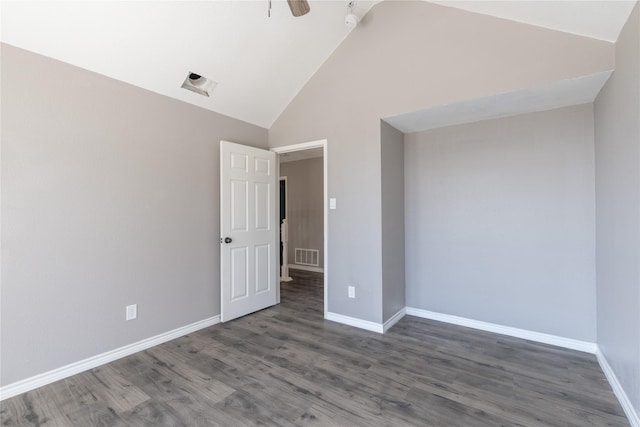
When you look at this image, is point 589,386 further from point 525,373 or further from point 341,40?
point 341,40

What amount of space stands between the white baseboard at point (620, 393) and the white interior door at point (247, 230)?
10.3ft

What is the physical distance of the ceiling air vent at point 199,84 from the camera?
9.26 feet

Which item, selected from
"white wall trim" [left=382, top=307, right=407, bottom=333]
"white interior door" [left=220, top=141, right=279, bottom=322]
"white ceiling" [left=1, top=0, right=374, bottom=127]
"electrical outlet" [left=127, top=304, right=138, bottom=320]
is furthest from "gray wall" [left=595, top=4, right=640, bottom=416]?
"electrical outlet" [left=127, top=304, right=138, bottom=320]

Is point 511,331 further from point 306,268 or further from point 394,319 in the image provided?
point 306,268

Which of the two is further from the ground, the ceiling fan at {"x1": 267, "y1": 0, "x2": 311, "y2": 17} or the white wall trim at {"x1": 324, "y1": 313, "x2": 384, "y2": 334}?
the ceiling fan at {"x1": 267, "y1": 0, "x2": 311, "y2": 17}

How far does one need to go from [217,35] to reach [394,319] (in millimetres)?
3255

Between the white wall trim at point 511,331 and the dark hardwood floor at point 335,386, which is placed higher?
the white wall trim at point 511,331

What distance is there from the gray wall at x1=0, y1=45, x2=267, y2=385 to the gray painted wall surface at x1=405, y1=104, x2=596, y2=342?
2.44 meters

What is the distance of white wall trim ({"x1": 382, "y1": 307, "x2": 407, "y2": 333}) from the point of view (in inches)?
118

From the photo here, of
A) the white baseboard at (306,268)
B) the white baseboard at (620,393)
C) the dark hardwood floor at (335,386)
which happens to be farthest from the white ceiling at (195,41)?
the white baseboard at (620,393)

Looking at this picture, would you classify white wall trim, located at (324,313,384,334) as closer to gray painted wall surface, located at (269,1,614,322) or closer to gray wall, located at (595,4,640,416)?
gray painted wall surface, located at (269,1,614,322)

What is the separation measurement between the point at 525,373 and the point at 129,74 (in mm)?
3933

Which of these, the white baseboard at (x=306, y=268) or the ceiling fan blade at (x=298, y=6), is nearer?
the ceiling fan blade at (x=298, y=6)

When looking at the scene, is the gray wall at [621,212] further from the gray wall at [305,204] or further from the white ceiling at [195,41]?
the gray wall at [305,204]
